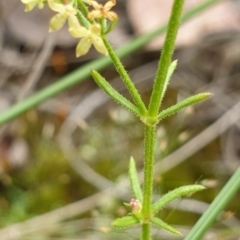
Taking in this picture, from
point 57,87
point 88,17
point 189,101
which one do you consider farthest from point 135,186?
point 57,87

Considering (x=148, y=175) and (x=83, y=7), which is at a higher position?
(x=83, y=7)

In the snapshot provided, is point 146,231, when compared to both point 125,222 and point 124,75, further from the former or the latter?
point 124,75

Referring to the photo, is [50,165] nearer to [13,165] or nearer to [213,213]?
[13,165]

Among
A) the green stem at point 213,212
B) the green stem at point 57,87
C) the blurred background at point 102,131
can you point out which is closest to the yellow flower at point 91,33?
the green stem at point 213,212

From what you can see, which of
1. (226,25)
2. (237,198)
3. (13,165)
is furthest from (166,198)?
(226,25)

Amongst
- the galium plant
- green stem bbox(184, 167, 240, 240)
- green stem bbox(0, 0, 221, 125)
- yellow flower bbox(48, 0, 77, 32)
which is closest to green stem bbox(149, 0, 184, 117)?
the galium plant

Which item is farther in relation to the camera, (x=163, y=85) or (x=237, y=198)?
(x=237, y=198)

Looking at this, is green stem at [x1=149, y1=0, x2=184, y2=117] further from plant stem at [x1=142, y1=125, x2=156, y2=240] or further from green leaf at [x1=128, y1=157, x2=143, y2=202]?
green leaf at [x1=128, y1=157, x2=143, y2=202]
